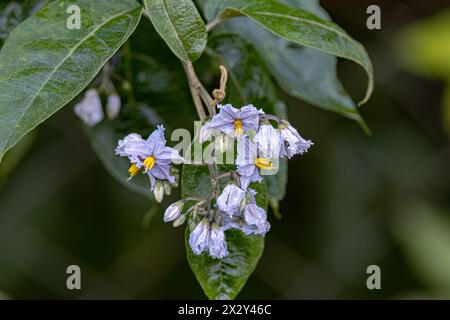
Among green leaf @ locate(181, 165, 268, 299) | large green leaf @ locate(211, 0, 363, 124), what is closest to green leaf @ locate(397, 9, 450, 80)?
large green leaf @ locate(211, 0, 363, 124)

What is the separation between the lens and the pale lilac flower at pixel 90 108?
124 centimetres

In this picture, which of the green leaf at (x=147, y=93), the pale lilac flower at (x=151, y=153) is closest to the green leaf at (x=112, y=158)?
the green leaf at (x=147, y=93)

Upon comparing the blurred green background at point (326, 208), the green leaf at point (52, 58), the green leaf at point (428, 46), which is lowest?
the blurred green background at point (326, 208)

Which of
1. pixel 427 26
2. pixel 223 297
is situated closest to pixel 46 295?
pixel 223 297

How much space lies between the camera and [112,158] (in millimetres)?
1272

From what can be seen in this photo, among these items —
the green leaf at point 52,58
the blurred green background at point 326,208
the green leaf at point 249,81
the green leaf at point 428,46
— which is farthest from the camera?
the green leaf at point 428,46

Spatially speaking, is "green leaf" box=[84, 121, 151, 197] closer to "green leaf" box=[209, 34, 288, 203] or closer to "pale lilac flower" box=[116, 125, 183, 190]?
"green leaf" box=[209, 34, 288, 203]

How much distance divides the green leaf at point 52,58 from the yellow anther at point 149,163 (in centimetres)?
12

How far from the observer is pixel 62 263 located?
1.96m

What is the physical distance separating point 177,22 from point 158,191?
0.22 meters

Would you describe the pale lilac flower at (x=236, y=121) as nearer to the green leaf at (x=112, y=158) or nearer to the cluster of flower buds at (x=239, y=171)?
the cluster of flower buds at (x=239, y=171)

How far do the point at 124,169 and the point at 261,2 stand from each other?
423mm

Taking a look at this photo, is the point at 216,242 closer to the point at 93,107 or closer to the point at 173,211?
the point at 173,211

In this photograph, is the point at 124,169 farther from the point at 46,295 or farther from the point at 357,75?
the point at 357,75
